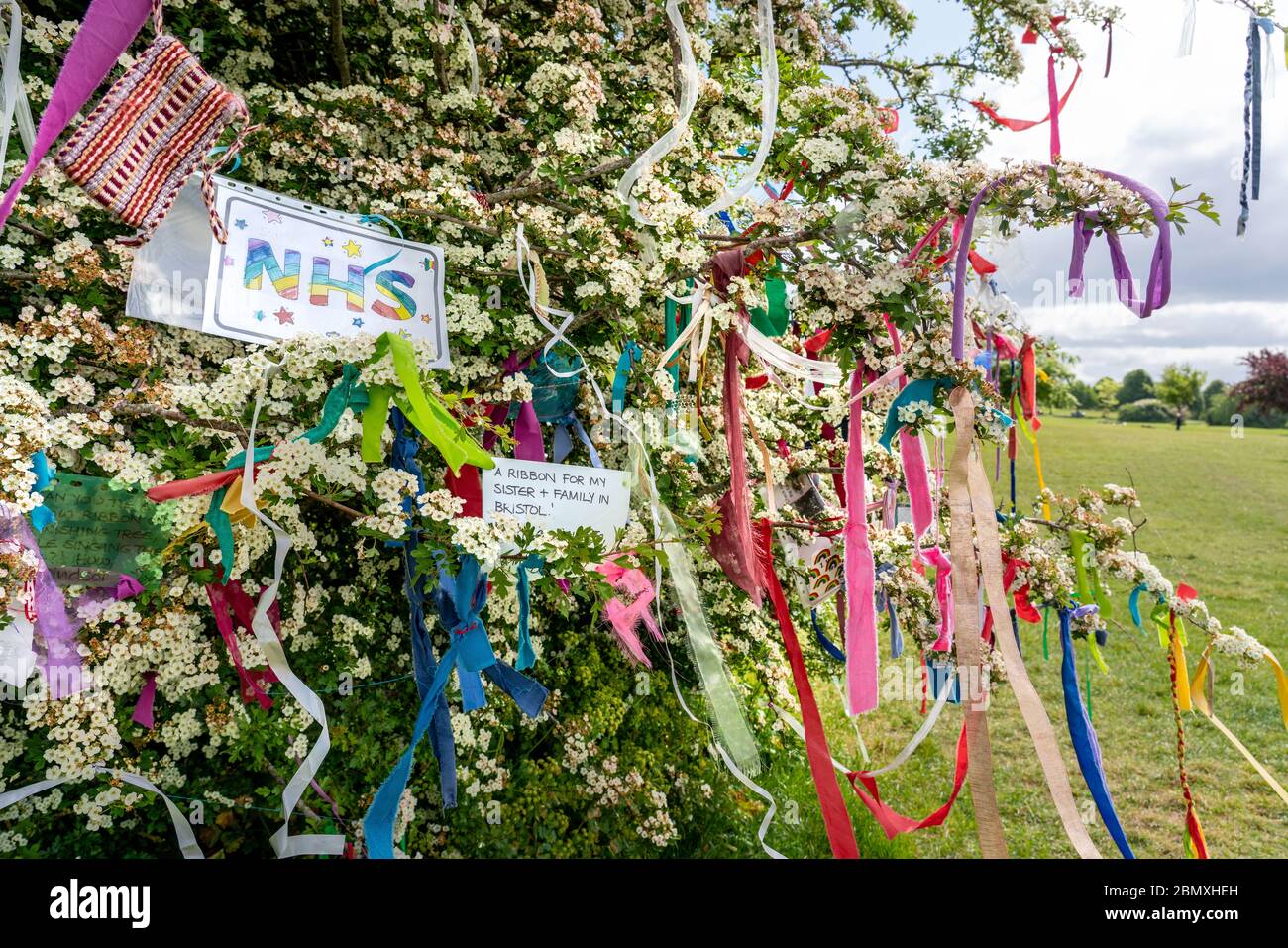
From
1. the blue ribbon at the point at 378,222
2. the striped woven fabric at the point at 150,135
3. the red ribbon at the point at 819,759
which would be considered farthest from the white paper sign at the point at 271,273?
the red ribbon at the point at 819,759

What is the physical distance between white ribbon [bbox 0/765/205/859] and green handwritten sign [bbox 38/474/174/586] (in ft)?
1.40

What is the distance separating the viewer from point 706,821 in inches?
114

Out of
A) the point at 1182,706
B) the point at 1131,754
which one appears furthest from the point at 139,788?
the point at 1131,754

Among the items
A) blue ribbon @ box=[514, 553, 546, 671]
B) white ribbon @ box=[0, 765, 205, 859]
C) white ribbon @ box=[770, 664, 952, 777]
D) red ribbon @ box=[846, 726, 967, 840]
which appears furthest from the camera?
red ribbon @ box=[846, 726, 967, 840]

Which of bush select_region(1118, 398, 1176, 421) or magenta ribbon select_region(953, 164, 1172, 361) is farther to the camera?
bush select_region(1118, 398, 1176, 421)

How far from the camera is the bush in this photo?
29.4 m

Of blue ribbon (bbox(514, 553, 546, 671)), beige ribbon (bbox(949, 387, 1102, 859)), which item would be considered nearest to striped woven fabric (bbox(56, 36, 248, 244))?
blue ribbon (bbox(514, 553, 546, 671))

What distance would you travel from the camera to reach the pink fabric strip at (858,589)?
1839 mm

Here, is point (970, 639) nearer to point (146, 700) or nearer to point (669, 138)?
point (669, 138)

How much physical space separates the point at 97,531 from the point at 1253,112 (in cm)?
283

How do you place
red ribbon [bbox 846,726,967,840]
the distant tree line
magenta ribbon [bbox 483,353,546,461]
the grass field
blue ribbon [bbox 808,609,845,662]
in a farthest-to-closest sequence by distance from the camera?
1. the distant tree line
2. the grass field
3. blue ribbon [bbox 808,609,845,662]
4. red ribbon [bbox 846,726,967,840]
5. magenta ribbon [bbox 483,353,546,461]

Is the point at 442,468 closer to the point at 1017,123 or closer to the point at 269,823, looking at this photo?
the point at 269,823

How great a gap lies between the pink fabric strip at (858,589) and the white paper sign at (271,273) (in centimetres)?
101

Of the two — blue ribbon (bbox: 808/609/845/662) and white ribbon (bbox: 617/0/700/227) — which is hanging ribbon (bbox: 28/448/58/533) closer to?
white ribbon (bbox: 617/0/700/227)
